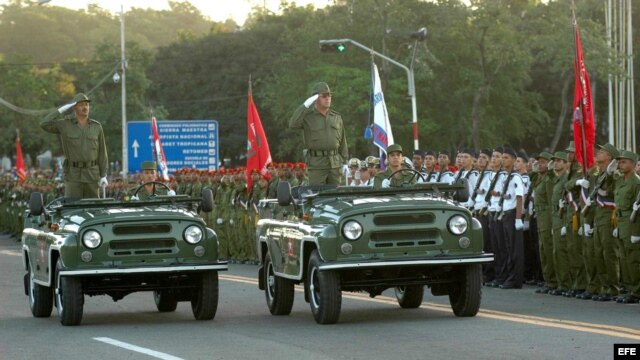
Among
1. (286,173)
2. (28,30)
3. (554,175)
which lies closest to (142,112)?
(286,173)

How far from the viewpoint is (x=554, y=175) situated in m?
22.3

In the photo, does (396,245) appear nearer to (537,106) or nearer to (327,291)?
(327,291)

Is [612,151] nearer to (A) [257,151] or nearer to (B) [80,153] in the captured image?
(B) [80,153]

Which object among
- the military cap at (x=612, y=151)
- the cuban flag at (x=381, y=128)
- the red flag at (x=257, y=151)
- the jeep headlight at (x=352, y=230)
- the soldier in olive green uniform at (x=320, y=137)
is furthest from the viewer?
the red flag at (x=257, y=151)

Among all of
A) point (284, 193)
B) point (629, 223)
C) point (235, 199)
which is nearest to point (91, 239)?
point (284, 193)

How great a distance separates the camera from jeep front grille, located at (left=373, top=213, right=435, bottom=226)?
627 inches

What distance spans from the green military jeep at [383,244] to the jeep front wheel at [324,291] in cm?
1

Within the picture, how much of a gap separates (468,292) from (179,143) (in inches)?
1334

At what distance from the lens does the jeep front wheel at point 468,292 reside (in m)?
16.2

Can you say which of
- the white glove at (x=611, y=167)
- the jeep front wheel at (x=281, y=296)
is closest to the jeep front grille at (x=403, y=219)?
the jeep front wheel at (x=281, y=296)

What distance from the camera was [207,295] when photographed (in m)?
17.3

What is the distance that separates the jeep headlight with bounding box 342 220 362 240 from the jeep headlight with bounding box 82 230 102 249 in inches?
107

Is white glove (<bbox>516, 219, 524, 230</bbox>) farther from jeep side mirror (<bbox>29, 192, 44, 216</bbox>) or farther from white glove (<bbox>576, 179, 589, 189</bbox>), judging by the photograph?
jeep side mirror (<bbox>29, 192, 44, 216</bbox>)

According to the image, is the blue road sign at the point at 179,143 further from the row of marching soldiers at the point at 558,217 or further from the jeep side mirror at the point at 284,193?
the jeep side mirror at the point at 284,193
